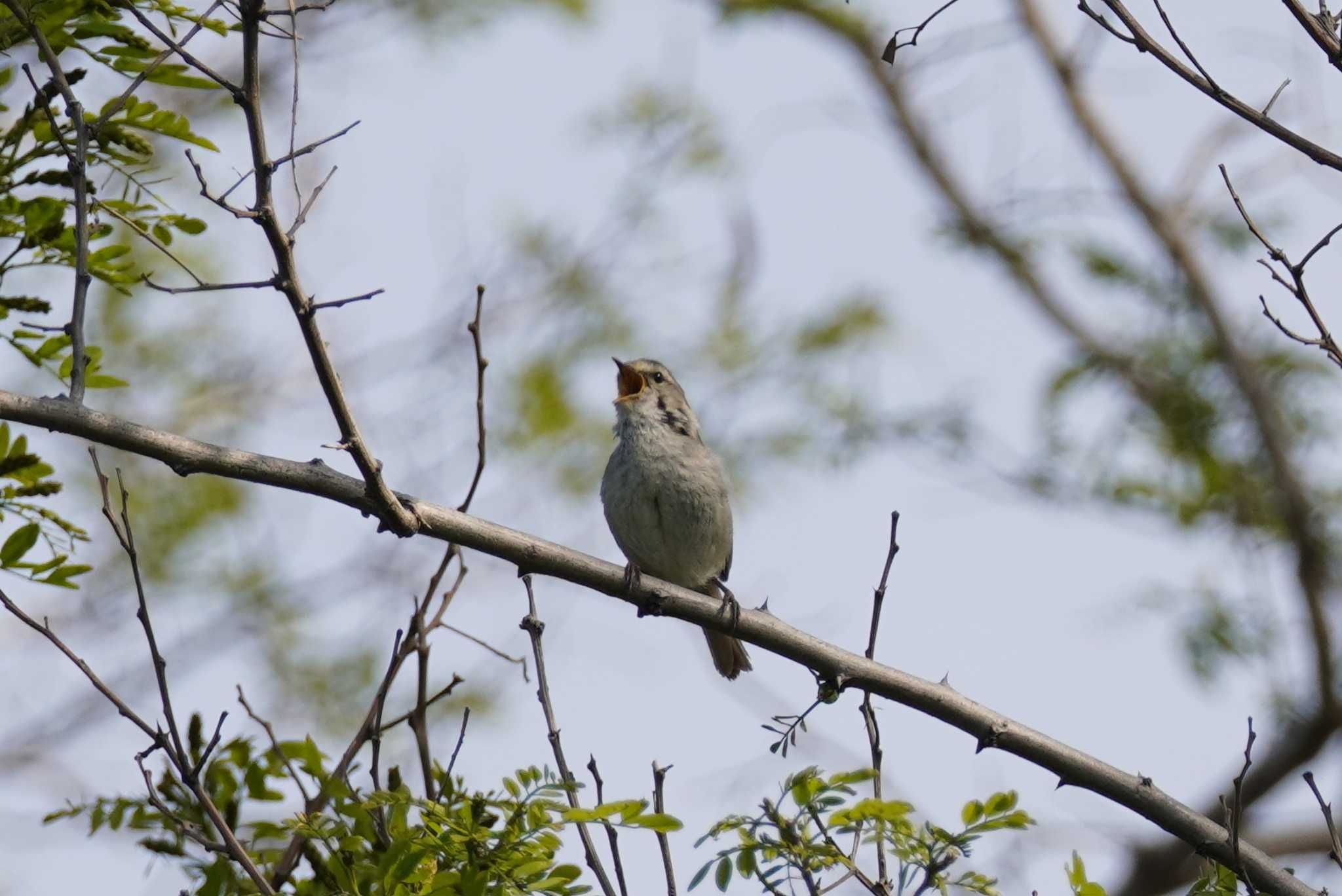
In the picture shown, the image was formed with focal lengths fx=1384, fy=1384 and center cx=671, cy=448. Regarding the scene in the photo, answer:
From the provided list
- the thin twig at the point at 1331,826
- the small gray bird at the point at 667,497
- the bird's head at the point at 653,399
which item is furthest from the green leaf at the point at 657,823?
the bird's head at the point at 653,399

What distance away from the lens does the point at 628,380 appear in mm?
7422

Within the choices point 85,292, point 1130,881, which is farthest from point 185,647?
point 85,292

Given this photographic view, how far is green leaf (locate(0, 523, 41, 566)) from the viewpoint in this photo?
3.72m

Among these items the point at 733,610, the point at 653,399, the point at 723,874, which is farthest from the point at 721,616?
the point at 653,399

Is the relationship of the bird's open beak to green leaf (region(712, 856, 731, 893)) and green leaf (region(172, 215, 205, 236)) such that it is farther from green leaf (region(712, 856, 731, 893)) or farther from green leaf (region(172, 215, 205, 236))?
green leaf (region(712, 856, 731, 893))

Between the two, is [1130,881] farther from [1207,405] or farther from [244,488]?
[244,488]

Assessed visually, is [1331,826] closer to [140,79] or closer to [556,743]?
[556,743]

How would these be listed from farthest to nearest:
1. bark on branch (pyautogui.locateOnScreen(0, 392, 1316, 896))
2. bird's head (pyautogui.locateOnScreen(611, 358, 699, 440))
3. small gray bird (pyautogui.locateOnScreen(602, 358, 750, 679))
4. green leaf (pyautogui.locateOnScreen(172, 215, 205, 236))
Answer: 1. bird's head (pyautogui.locateOnScreen(611, 358, 699, 440))
2. small gray bird (pyautogui.locateOnScreen(602, 358, 750, 679))
3. green leaf (pyautogui.locateOnScreen(172, 215, 205, 236))
4. bark on branch (pyautogui.locateOnScreen(0, 392, 1316, 896))

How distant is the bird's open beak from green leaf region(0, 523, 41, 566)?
12.8 feet

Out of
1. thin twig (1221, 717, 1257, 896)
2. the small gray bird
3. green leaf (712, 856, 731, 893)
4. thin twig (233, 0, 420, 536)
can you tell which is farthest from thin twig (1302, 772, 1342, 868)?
the small gray bird

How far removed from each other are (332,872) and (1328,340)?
2756 millimetres

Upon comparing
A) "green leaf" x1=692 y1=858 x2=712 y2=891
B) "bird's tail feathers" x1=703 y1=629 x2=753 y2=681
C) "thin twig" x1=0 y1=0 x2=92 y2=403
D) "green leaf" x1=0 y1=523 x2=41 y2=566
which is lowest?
"green leaf" x1=692 y1=858 x2=712 y2=891

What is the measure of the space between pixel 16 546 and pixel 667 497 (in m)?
3.31

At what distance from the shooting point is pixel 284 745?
3811 mm
